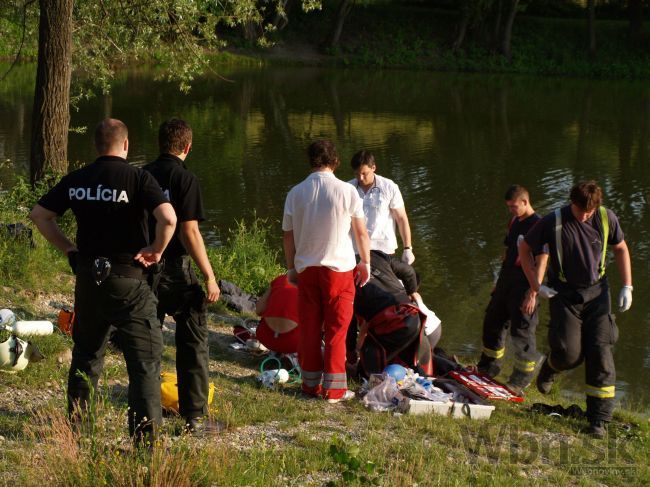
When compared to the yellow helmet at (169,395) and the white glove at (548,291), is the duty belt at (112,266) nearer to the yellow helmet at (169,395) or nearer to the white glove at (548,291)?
the yellow helmet at (169,395)

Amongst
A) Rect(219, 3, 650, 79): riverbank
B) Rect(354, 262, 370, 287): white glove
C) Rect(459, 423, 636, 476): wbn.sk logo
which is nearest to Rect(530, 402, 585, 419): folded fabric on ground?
Rect(459, 423, 636, 476): wbn.sk logo

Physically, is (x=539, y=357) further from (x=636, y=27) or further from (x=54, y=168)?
(x=636, y=27)

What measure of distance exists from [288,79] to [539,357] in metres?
33.6

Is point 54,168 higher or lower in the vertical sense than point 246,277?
higher

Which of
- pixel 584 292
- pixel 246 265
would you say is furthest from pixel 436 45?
pixel 584 292

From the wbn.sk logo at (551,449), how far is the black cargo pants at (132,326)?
82.2 inches

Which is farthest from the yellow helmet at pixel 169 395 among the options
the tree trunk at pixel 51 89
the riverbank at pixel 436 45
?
the riverbank at pixel 436 45

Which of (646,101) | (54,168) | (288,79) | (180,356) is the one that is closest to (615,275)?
(54,168)

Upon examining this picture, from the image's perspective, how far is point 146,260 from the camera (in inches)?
211

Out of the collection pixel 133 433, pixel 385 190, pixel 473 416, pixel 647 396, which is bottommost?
pixel 647 396

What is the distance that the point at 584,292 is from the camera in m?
7.15

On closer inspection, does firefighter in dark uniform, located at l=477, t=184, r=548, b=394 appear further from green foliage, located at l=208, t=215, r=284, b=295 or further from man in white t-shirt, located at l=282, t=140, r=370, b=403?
green foliage, located at l=208, t=215, r=284, b=295

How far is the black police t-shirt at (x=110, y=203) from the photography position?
5191mm

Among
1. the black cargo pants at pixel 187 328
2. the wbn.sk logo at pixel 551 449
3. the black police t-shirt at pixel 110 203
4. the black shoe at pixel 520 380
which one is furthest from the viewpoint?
the black shoe at pixel 520 380
